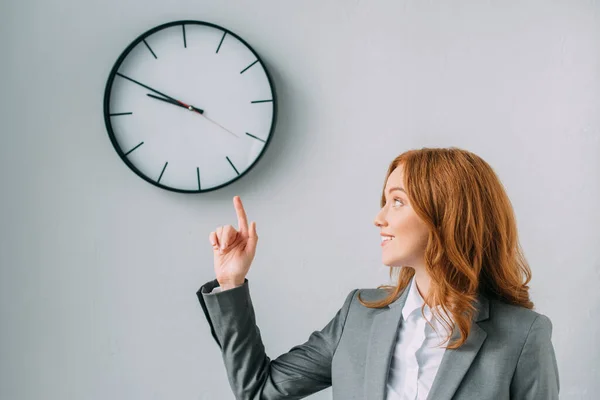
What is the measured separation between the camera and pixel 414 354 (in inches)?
56.9

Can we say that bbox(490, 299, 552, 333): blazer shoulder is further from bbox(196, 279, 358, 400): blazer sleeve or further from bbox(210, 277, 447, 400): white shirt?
bbox(196, 279, 358, 400): blazer sleeve

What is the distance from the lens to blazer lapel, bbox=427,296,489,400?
1361 millimetres

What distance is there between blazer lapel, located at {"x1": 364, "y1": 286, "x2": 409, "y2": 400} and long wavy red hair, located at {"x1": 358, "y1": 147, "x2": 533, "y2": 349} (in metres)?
0.09

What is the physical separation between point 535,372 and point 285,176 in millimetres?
944

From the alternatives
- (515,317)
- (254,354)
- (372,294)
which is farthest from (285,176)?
(515,317)

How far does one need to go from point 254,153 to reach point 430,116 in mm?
528

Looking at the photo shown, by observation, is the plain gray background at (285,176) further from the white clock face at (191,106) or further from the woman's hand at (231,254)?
the woman's hand at (231,254)

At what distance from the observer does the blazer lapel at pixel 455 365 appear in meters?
1.36

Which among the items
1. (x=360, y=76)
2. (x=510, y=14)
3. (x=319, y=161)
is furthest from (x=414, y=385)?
(x=510, y=14)

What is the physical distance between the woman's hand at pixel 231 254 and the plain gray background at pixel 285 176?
0.57 m

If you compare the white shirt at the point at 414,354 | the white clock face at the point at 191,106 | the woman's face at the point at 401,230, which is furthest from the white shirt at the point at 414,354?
the white clock face at the point at 191,106

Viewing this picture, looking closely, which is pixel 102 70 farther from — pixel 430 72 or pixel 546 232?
pixel 546 232

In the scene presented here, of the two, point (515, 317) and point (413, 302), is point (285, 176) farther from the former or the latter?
point (515, 317)

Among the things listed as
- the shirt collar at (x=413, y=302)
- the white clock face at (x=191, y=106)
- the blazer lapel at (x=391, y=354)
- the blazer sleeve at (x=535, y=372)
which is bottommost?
the blazer sleeve at (x=535, y=372)
